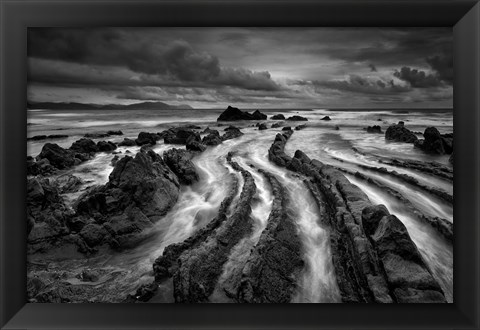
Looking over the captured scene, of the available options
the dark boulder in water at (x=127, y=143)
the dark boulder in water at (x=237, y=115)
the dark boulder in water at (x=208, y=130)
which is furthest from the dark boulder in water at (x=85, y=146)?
the dark boulder in water at (x=237, y=115)

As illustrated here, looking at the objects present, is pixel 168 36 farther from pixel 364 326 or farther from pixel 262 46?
pixel 364 326

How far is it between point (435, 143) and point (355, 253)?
1608 millimetres

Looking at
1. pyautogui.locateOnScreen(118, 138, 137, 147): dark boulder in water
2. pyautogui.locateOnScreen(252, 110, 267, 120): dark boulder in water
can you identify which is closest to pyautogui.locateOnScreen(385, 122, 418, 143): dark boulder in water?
pyautogui.locateOnScreen(252, 110, 267, 120): dark boulder in water

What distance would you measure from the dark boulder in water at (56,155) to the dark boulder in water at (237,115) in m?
1.86

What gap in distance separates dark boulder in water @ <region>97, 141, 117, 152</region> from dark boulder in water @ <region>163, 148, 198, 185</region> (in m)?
0.72

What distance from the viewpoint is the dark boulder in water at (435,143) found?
8.90ft

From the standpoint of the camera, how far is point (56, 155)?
3.01m

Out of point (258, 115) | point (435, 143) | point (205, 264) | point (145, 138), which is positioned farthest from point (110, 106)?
point (435, 143)

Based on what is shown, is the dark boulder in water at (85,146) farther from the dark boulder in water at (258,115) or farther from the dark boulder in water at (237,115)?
the dark boulder in water at (258,115)

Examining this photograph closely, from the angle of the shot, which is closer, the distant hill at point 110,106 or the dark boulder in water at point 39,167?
the dark boulder in water at point 39,167

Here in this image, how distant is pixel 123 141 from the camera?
3.58 m

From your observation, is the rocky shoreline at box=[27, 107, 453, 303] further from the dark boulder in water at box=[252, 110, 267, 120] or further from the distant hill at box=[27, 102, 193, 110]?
the distant hill at box=[27, 102, 193, 110]

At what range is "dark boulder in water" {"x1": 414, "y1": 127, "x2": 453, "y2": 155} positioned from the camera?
2.71 m

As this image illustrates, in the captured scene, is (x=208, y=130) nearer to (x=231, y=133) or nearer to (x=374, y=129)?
(x=231, y=133)
